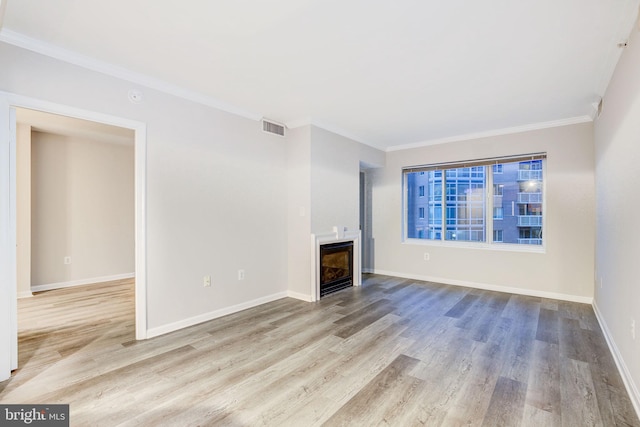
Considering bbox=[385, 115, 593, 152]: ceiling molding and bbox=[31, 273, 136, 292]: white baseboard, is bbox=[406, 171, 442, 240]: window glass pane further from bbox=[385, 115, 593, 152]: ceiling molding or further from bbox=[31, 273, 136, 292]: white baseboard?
bbox=[31, 273, 136, 292]: white baseboard

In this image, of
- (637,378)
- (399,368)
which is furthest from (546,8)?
(399,368)

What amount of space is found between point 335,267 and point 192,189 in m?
2.39

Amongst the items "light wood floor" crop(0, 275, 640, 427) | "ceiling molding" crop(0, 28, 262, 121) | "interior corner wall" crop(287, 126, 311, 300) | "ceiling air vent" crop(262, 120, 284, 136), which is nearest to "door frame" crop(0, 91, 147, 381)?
"light wood floor" crop(0, 275, 640, 427)

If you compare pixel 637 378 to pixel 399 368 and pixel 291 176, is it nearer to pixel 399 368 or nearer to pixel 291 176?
pixel 399 368

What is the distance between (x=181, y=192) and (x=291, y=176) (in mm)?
1576

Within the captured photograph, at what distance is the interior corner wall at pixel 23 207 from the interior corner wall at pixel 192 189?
280 centimetres

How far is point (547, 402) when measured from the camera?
75.2 inches

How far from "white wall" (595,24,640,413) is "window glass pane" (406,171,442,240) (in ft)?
7.76

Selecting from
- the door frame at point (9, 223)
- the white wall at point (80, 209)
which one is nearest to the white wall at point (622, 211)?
the door frame at point (9, 223)

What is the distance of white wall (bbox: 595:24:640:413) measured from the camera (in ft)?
6.39

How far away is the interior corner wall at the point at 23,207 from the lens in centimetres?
422

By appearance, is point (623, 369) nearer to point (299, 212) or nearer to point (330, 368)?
point (330, 368)

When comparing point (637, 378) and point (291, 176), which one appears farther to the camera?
point (291, 176)

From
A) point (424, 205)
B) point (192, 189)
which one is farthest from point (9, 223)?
point (424, 205)
